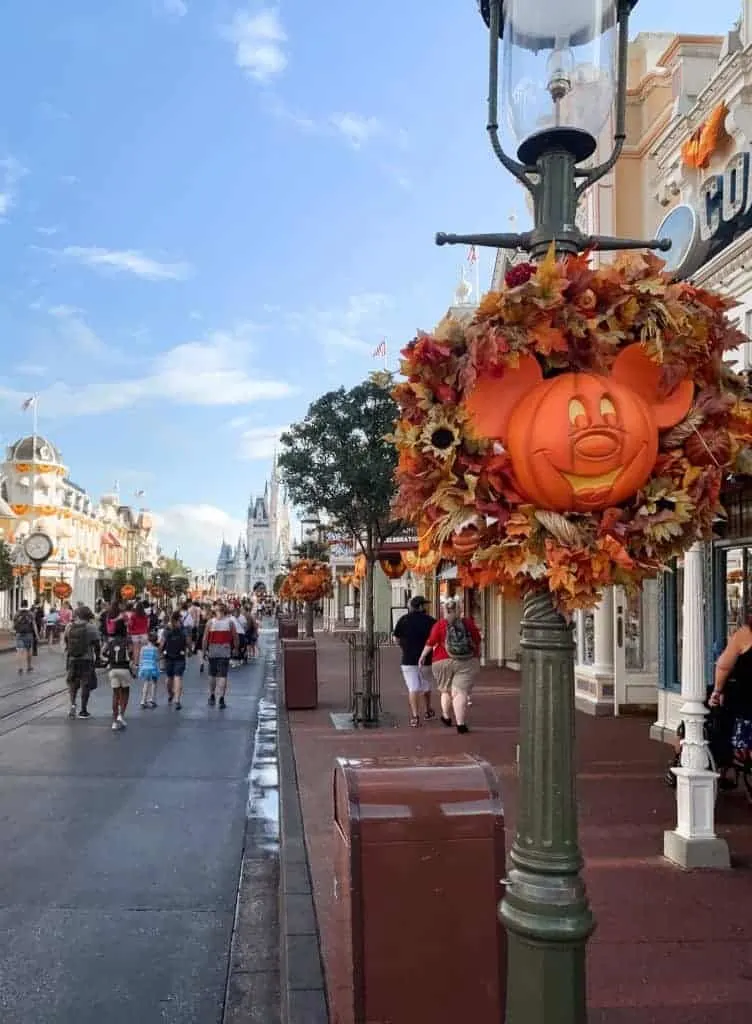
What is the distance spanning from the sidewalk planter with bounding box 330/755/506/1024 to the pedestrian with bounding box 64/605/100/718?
436 inches

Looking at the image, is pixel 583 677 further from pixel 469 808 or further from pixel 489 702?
pixel 469 808

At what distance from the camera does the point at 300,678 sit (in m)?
15.2

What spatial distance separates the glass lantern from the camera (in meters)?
3.08

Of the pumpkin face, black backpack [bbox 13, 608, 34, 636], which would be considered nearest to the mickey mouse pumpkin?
the pumpkin face

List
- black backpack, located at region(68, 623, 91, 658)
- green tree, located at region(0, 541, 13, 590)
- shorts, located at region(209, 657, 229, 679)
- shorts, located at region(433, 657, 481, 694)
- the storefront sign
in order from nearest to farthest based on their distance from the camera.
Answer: the storefront sign → shorts, located at region(433, 657, 481, 694) → black backpack, located at region(68, 623, 91, 658) → shorts, located at region(209, 657, 229, 679) → green tree, located at region(0, 541, 13, 590)

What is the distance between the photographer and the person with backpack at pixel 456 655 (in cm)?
1188

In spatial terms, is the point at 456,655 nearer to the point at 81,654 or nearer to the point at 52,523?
the point at 81,654

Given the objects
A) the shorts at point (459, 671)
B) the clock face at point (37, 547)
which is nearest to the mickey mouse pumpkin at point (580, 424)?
the shorts at point (459, 671)

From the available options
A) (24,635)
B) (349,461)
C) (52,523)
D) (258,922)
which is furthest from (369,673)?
(52,523)

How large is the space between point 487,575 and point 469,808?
103 cm

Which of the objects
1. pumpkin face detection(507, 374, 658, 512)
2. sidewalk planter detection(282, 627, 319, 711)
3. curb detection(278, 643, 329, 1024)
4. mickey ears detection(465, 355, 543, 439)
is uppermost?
mickey ears detection(465, 355, 543, 439)

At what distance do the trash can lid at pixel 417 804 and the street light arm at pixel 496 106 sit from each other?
83.9 inches

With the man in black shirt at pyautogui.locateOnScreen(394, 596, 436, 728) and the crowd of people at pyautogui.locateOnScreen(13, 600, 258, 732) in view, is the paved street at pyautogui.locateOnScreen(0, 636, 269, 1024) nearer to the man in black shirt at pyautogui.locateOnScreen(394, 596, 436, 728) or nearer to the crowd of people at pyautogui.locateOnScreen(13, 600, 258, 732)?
the crowd of people at pyautogui.locateOnScreen(13, 600, 258, 732)

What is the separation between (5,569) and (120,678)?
37.6 meters
